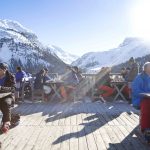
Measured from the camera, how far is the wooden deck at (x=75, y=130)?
6345 millimetres

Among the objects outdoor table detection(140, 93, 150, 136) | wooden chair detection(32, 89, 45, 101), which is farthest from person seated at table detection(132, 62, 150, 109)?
wooden chair detection(32, 89, 45, 101)

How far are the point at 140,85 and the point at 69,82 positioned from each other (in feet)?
22.5

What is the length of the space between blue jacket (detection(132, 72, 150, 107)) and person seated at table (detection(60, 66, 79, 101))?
21.3 feet

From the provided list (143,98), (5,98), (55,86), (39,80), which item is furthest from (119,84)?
(5,98)

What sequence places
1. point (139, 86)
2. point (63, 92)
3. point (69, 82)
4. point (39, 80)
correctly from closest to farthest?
1. point (139, 86)
2. point (39, 80)
3. point (63, 92)
4. point (69, 82)

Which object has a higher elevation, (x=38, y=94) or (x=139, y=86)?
(x=139, y=86)

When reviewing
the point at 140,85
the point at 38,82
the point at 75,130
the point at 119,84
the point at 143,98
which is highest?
the point at 140,85

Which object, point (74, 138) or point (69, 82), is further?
point (69, 82)

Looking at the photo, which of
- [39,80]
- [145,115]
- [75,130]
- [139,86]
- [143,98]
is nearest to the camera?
[145,115]

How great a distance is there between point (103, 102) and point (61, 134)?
611 cm

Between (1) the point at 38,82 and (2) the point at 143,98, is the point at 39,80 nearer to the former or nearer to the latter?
(1) the point at 38,82

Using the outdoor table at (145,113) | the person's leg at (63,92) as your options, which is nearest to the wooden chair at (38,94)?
the person's leg at (63,92)

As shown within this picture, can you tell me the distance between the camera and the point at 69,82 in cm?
1389

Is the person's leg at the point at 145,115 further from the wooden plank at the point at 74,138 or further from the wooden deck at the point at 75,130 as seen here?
the wooden plank at the point at 74,138
